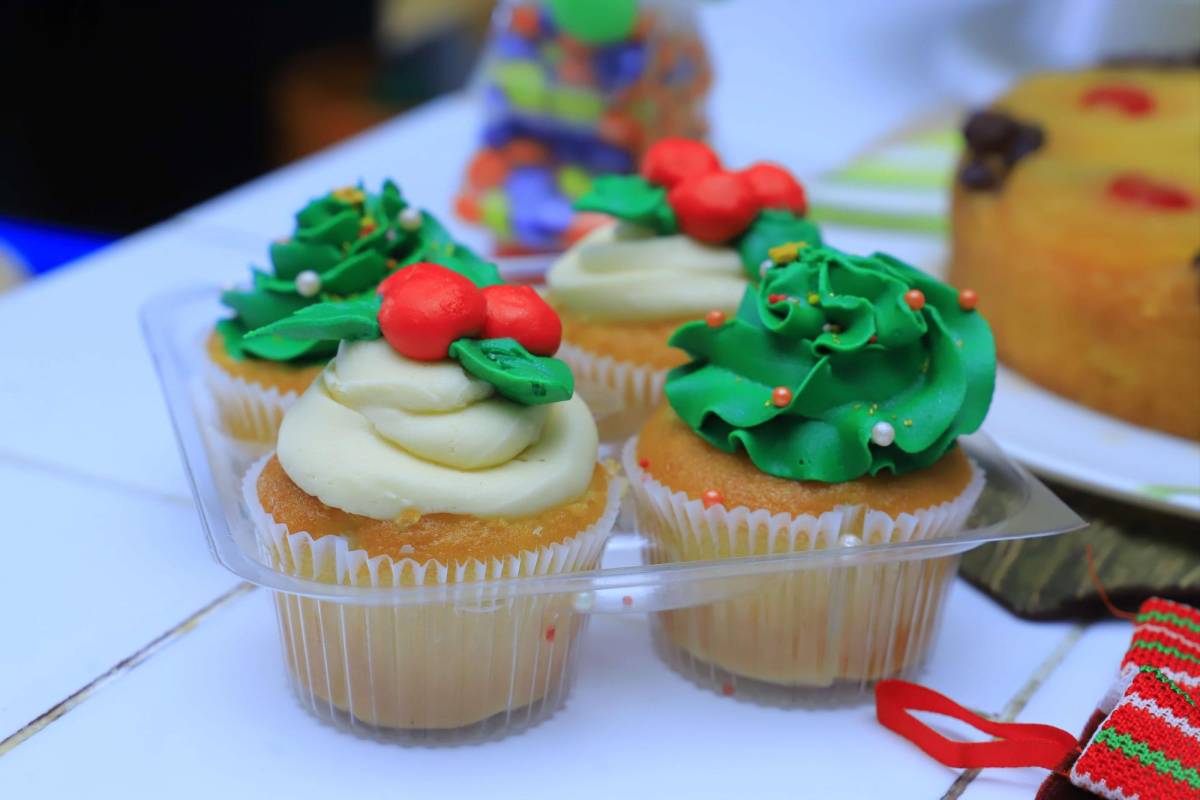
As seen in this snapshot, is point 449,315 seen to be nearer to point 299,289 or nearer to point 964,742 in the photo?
point 299,289

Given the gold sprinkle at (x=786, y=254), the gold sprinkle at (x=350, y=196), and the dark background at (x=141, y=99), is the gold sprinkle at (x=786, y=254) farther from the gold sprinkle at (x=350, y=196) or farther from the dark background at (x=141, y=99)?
the dark background at (x=141, y=99)

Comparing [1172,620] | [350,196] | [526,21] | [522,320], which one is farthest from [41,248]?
[1172,620]

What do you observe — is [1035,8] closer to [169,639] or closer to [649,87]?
[649,87]

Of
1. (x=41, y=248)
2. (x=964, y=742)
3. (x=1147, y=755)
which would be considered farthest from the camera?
(x=41, y=248)

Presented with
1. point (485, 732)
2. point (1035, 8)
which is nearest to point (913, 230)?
point (1035, 8)

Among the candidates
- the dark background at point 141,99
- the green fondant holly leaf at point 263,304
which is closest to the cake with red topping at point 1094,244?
the green fondant holly leaf at point 263,304

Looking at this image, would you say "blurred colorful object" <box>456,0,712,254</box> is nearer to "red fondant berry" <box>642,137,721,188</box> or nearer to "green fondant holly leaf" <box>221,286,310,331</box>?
"red fondant berry" <box>642,137,721,188</box>

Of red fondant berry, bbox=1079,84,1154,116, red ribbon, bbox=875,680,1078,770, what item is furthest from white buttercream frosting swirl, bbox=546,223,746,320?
red fondant berry, bbox=1079,84,1154,116
